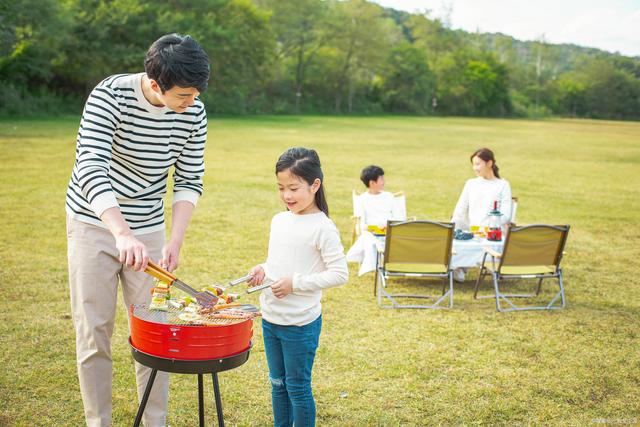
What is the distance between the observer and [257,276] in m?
3.19

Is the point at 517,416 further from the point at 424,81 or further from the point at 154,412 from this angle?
the point at 424,81

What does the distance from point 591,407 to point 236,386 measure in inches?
95.9

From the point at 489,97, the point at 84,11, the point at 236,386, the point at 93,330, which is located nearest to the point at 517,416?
the point at 236,386

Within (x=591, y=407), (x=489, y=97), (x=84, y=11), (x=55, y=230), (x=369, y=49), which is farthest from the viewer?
(x=489, y=97)

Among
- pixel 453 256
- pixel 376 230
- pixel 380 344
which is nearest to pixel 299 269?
pixel 380 344

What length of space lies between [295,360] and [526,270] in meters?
Answer: 4.06

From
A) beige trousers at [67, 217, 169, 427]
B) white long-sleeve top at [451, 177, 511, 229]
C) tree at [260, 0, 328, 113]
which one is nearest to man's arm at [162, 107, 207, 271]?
beige trousers at [67, 217, 169, 427]

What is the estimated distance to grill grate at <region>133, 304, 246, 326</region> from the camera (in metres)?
2.60

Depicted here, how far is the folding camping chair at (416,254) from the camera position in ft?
20.9

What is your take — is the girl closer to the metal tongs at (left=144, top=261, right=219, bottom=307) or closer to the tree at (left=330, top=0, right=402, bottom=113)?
the metal tongs at (left=144, top=261, right=219, bottom=307)

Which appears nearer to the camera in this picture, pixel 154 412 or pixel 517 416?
pixel 154 412

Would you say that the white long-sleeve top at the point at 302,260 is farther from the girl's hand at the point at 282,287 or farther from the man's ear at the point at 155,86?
the man's ear at the point at 155,86

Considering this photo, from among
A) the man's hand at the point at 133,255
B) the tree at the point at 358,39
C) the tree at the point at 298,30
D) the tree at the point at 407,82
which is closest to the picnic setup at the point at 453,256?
the man's hand at the point at 133,255

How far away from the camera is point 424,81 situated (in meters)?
72.2
